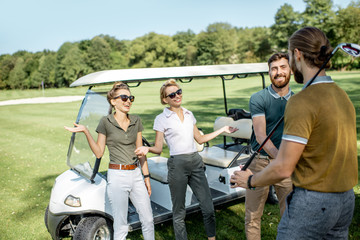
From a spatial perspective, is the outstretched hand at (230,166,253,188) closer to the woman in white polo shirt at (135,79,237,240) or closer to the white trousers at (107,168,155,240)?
the woman in white polo shirt at (135,79,237,240)

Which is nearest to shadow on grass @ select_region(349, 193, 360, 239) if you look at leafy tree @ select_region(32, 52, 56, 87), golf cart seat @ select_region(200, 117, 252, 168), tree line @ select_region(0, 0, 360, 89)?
golf cart seat @ select_region(200, 117, 252, 168)

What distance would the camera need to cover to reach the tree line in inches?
2382

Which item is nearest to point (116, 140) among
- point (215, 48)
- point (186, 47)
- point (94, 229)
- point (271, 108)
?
point (94, 229)

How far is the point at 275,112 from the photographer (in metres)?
2.90

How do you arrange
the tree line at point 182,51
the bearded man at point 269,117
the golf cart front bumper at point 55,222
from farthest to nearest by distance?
1. the tree line at point 182,51
2. the golf cart front bumper at point 55,222
3. the bearded man at point 269,117

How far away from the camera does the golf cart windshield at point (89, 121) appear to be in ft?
11.6

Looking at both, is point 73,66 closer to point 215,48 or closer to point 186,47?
point 186,47

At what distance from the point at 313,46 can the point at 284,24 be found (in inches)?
2895

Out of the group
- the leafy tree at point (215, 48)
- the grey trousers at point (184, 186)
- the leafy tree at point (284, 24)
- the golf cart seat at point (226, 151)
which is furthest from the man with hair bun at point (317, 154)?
the leafy tree at point (215, 48)

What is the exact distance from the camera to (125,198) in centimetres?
302

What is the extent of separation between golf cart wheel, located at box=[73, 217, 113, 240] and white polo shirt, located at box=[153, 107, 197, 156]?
1009 millimetres

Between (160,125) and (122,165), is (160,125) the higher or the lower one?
the higher one

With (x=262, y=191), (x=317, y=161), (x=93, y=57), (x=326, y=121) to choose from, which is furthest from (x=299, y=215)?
(x=93, y=57)

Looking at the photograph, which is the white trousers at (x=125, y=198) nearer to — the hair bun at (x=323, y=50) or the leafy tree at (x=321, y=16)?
the hair bun at (x=323, y=50)
